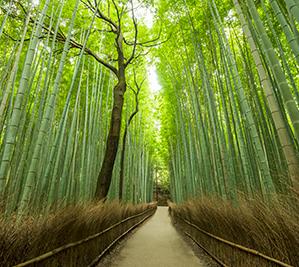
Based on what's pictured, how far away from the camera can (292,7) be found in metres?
1.46

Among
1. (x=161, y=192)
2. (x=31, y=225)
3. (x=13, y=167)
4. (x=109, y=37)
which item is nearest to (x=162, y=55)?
(x=109, y=37)

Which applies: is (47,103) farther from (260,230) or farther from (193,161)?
(193,161)

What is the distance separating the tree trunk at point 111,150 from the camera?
3.79 meters

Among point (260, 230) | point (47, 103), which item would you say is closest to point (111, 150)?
point (47, 103)

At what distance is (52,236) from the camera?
1.37 metres

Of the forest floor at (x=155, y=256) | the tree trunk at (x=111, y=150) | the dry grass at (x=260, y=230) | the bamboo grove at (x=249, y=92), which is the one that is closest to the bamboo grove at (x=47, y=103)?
the tree trunk at (x=111, y=150)

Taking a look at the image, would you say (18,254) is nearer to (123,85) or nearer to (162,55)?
(123,85)

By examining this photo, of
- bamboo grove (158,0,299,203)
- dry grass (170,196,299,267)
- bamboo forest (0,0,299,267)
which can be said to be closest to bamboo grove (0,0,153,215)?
bamboo forest (0,0,299,267)

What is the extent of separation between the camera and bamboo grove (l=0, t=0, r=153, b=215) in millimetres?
1953

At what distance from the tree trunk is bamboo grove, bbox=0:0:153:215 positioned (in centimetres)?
49

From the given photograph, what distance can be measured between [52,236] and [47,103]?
6.98 ft

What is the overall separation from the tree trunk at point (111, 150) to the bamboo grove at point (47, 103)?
A: 1.62 feet

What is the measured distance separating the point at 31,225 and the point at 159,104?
9.15m

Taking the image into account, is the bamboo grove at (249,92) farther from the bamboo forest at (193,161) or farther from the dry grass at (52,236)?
the dry grass at (52,236)
